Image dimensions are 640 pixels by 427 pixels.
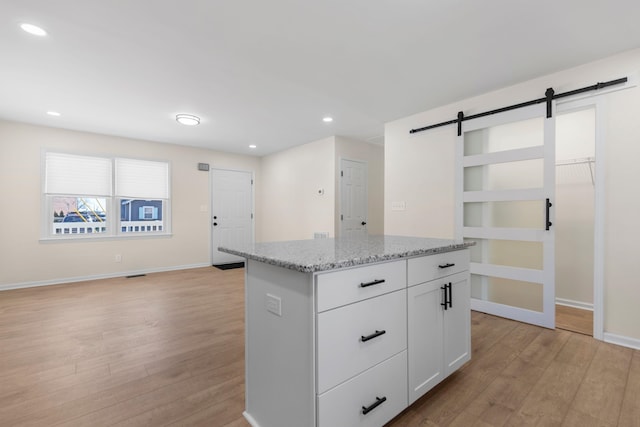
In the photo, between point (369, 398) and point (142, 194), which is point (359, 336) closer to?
point (369, 398)

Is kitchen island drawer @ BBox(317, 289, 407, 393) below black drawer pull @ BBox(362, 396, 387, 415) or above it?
above

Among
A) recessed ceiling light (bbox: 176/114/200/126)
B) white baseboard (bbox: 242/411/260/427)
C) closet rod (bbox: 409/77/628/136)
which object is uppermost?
recessed ceiling light (bbox: 176/114/200/126)

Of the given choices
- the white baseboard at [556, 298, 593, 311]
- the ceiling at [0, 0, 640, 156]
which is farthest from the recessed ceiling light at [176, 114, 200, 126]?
the white baseboard at [556, 298, 593, 311]

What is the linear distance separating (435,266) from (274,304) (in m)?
0.99

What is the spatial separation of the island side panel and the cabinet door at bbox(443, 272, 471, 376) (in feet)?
3.40

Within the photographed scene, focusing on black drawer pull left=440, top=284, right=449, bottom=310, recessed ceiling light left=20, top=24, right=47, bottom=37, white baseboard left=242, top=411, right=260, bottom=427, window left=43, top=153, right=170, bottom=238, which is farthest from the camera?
window left=43, top=153, right=170, bottom=238

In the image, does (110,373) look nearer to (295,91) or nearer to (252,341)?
(252,341)

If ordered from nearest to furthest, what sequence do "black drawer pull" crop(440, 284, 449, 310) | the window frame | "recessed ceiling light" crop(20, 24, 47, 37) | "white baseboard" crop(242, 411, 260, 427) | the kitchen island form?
the kitchen island, "white baseboard" crop(242, 411, 260, 427), "black drawer pull" crop(440, 284, 449, 310), "recessed ceiling light" crop(20, 24, 47, 37), the window frame

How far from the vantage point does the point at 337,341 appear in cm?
119

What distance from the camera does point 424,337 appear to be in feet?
5.29

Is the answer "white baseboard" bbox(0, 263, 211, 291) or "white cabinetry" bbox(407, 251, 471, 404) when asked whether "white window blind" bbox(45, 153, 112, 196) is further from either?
"white cabinetry" bbox(407, 251, 471, 404)

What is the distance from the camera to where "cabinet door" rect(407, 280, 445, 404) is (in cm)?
153

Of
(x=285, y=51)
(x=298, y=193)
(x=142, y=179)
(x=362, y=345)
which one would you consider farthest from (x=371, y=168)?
(x=362, y=345)

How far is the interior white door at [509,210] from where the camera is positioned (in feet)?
9.13
